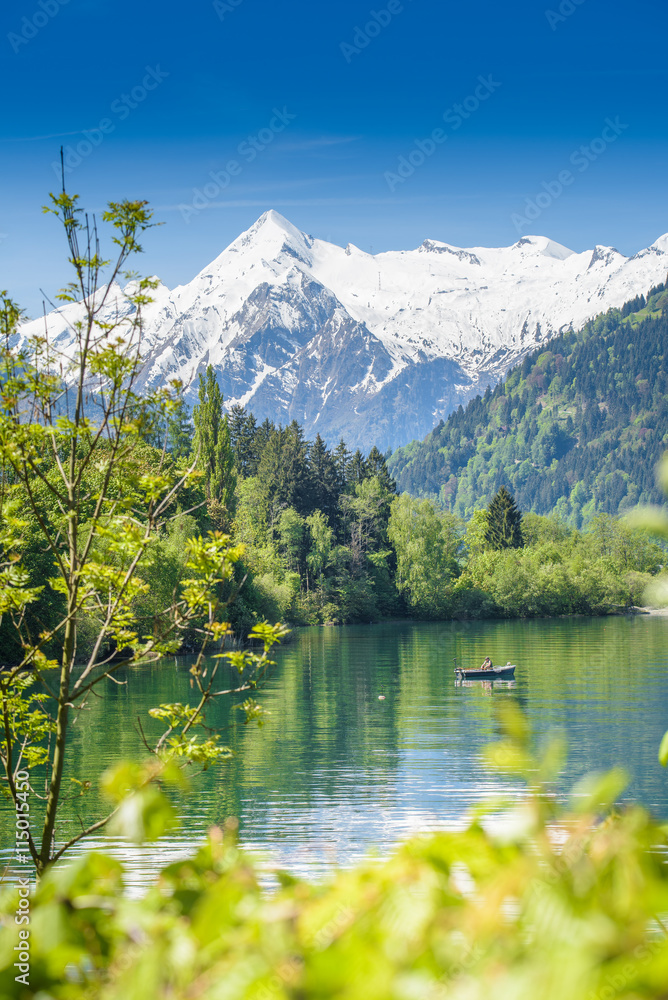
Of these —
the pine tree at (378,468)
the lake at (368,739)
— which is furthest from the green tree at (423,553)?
the lake at (368,739)

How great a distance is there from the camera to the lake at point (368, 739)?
53.4 ft

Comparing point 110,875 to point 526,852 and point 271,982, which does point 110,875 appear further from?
point 526,852

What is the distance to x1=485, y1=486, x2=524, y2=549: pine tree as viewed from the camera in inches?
3477

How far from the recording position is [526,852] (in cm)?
93

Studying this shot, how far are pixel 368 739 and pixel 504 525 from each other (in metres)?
65.8

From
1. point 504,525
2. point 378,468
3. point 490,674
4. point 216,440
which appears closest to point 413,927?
point 490,674

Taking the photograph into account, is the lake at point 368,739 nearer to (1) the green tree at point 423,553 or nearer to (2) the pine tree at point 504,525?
(1) the green tree at point 423,553

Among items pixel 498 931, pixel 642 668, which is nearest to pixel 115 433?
pixel 498 931

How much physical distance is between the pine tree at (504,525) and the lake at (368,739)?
3889cm

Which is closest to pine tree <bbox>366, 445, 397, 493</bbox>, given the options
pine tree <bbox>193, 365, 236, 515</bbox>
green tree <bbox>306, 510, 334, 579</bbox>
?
green tree <bbox>306, 510, 334, 579</bbox>

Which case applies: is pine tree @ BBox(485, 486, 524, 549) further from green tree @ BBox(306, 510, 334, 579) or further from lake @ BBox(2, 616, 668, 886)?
lake @ BBox(2, 616, 668, 886)

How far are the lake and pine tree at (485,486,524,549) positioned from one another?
38.9 metres

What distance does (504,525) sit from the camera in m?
89.0

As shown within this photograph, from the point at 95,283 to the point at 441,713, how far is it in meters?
26.0
